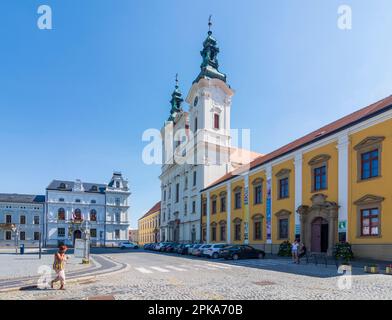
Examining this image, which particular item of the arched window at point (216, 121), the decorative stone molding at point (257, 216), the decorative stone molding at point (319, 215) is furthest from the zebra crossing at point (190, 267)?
the arched window at point (216, 121)

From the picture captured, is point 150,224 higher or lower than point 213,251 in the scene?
lower

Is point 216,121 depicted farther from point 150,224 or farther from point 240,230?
point 150,224

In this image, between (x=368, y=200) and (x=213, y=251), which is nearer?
(x=368, y=200)

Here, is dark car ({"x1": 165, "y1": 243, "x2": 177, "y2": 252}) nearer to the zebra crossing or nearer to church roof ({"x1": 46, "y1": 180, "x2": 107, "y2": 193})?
the zebra crossing

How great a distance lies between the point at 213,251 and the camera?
90.8 feet

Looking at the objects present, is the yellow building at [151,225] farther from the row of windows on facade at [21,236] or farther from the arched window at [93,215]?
the row of windows on facade at [21,236]

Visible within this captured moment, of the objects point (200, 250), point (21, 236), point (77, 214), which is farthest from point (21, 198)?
point (200, 250)

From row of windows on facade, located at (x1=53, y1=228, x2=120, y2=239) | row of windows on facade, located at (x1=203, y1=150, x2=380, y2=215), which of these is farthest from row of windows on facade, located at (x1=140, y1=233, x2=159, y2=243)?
row of windows on facade, located at (x1=203, y1=150, x2=380, y2=215)

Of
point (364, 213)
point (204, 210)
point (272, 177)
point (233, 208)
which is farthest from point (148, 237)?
point (364, 213)

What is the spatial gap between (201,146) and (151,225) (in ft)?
165

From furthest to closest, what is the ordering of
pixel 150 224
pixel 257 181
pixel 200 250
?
1. pixel 150 224
2. pixel 257 181
3. pixel 200 250

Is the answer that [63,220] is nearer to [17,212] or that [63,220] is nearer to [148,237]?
[17,212]

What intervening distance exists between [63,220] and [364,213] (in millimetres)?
60760
